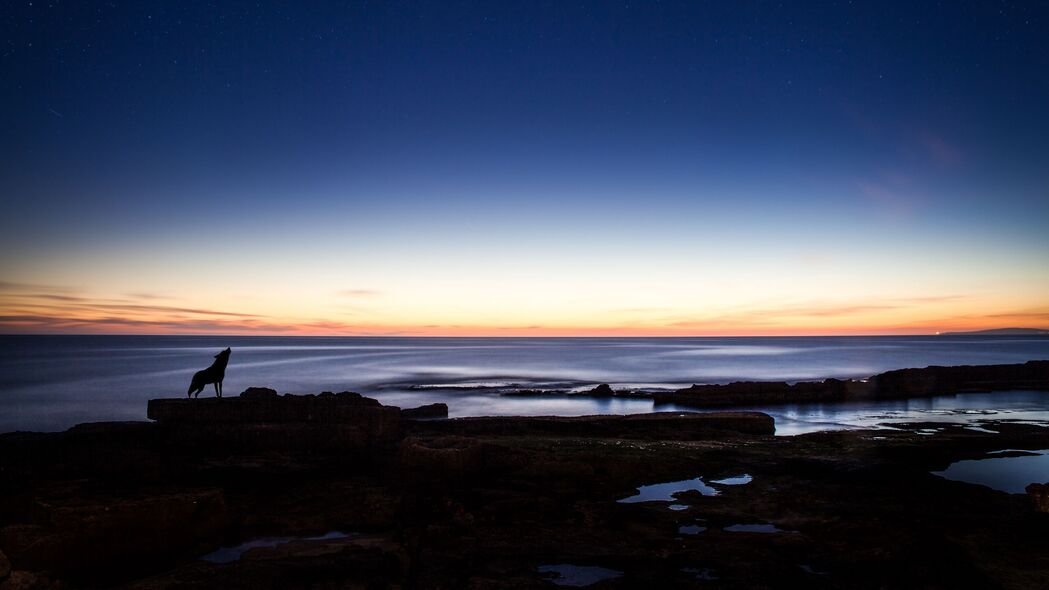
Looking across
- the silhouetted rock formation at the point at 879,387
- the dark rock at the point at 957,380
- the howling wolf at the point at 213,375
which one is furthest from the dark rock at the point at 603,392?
the howling wolf at the point at 213,375

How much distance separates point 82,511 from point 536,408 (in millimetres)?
29411

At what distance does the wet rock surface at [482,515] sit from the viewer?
7191mm

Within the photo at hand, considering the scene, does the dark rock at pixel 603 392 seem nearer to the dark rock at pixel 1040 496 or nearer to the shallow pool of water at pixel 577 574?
the dark rock at pixel 1040 496

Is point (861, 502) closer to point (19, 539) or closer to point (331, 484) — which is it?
point (331, 484)

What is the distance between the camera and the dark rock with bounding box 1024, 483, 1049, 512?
31.2 feet

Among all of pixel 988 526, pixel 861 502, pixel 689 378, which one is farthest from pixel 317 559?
pixel 689 378

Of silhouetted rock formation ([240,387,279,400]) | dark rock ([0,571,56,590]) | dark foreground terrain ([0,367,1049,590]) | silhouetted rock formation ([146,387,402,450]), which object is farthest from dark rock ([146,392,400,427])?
dark rock ([0,571,56,590])

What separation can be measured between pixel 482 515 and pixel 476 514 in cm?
10

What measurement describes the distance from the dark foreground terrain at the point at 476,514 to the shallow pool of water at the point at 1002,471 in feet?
1.46

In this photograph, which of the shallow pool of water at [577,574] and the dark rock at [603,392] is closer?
the shallow pool of water at [577,574]

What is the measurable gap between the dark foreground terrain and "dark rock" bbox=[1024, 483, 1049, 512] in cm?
5

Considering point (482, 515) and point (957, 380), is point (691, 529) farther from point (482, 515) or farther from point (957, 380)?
point (957, 380)

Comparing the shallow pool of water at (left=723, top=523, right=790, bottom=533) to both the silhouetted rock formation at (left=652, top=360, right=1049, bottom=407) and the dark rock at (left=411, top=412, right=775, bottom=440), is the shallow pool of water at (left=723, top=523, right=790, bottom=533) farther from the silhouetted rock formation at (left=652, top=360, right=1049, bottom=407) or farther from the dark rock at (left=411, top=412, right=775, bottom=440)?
the silhouetted rock formation at (left=652, top=360, right=1049, bottom=407)

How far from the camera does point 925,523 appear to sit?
9.12 metres
